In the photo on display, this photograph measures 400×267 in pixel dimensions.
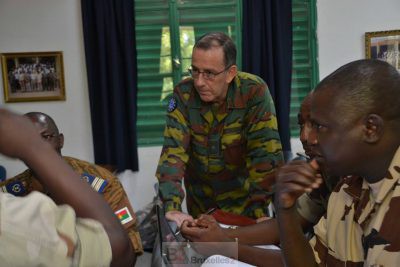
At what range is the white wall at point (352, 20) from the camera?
3.97 m

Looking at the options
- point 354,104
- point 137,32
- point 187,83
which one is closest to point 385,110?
point 354,104

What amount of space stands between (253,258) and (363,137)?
28.0 inches

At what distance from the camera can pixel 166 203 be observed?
189 cm

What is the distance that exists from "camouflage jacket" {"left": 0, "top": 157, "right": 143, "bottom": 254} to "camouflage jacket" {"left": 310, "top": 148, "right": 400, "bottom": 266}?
859 millimetres

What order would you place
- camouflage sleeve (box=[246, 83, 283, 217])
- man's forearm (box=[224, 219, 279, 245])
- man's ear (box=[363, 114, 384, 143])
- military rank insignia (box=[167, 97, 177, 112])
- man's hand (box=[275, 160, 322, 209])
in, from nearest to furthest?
man's ear (box=[363, 114, 384, 143])
man's hand (box=[275, 160, 322, 209])
man's forearm (box=[224, 219, 279, 245])
camouflage sleeve (box=[246, 83, 283, 217])
military rank insignia (box=[167, 97, 177, 112])

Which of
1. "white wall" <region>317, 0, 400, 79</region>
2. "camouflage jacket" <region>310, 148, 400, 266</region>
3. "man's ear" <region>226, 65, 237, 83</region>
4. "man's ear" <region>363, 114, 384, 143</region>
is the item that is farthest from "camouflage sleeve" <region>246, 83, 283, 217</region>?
"white wall" <region>317, 0, 400, 79</region>

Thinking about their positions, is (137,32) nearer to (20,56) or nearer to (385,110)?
(20,56)

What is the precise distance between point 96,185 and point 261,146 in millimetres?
772

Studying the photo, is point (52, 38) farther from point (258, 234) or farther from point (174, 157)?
point (258, 234)

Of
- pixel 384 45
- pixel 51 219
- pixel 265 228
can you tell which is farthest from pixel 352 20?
pixel 51 219

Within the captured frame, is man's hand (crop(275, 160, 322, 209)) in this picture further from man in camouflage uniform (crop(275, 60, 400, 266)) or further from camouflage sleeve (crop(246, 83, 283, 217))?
camouflage sleeve (crop(246, 83, 283, 217))

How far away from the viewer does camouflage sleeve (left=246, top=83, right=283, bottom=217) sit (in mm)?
2002

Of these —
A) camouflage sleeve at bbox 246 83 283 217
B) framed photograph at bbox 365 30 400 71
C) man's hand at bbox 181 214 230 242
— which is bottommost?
man's hand at bbox 181 214 230 242

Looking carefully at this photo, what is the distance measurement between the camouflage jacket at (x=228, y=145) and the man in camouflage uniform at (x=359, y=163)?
75 centimetres
